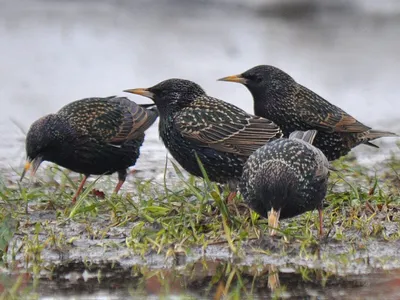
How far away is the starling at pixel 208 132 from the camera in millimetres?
7832

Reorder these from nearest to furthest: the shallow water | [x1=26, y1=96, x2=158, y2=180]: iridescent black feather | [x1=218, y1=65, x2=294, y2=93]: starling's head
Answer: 1. [x1=26, y1=96, x2=158, y2=180]: iridescent black feather
2. [x1=218, y1=65, x2=294, y2=93]: starling's head
3. the shallow water

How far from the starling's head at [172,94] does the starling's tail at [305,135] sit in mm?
791

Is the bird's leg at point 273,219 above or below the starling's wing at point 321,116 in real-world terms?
below

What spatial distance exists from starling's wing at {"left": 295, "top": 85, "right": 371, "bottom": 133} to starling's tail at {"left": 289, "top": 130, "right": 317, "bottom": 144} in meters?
0.45

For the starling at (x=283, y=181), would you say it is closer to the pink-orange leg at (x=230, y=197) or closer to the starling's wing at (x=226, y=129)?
the pink-orange leg at (x=230, y=197)

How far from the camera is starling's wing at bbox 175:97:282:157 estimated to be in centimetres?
789

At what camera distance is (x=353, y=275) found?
6098mm

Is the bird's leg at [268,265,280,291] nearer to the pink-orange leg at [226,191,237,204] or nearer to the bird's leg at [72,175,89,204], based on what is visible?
the pink-orange leg at [226,191,237,204]

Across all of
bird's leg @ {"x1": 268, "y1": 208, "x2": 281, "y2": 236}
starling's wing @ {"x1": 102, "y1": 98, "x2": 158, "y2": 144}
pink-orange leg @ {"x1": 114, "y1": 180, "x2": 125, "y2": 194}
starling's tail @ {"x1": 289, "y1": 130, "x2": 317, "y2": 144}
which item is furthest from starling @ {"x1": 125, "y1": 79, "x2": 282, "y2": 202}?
bird's leg @ {"x1": 268, "y1": 208, "x2": 281, "y2": 236}

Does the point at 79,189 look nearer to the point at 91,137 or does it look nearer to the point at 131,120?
the point at 91,137

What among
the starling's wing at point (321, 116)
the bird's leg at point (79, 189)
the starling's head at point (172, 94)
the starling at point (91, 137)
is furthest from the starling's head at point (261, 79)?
the bird's leg at point (79, 189)

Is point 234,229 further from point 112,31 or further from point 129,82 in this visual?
point 112,31

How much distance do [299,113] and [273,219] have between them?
2.10 meters

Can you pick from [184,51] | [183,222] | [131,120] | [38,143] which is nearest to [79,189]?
[38,143]
